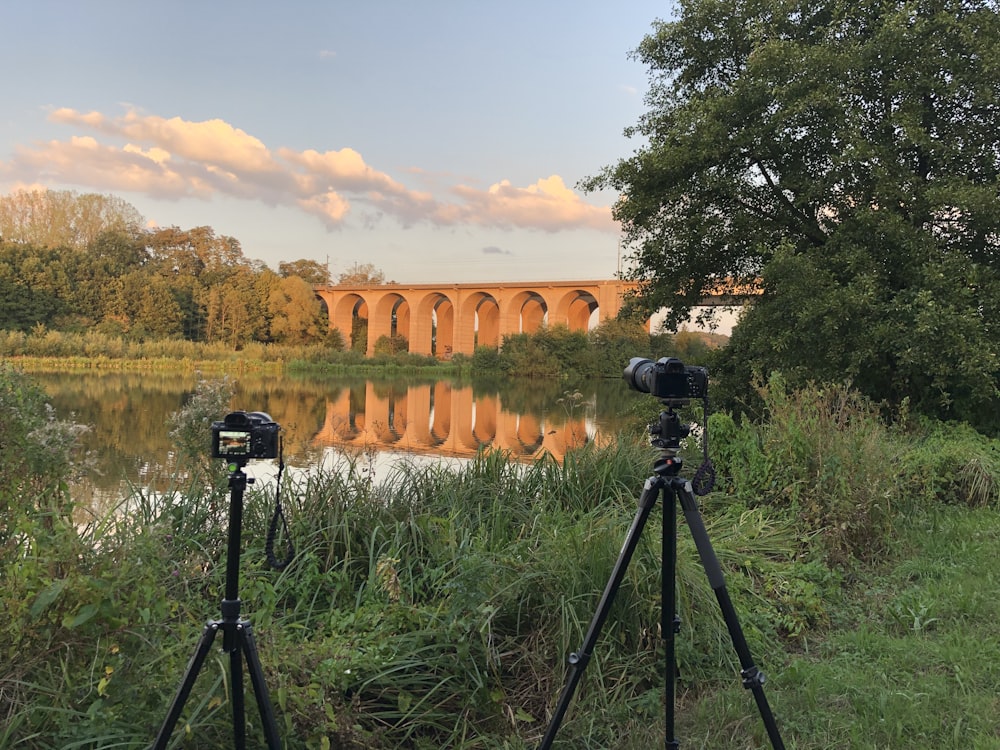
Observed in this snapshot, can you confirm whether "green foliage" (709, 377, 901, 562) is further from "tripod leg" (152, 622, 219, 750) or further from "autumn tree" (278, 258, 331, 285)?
"autumn tree" (278, 258, 331, 285)

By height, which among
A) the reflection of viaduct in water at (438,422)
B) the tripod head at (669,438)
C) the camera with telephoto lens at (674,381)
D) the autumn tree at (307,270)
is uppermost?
the autumn tree at (307,270)

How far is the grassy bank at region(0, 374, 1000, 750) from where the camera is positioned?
1.68m

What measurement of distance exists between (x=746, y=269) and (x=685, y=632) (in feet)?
26.1

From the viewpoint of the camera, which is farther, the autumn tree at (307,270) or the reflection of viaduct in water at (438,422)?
the autumn tree at (307,270)

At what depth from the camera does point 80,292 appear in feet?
122

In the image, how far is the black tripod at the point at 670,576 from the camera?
166 cm

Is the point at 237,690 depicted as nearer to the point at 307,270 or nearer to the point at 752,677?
the point at 752,677

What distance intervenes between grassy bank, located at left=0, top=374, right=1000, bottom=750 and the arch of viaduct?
3776cm

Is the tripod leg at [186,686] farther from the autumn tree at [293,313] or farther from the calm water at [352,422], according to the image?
the autumn tree at [293,313]

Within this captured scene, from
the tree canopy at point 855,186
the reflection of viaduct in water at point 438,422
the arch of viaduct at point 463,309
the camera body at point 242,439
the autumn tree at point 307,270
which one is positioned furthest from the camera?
the autumn tree at point 307,270

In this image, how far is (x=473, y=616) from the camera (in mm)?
2141

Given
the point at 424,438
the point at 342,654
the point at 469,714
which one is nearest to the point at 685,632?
the point at 469,714

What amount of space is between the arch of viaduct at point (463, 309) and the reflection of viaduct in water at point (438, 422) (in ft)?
73.8

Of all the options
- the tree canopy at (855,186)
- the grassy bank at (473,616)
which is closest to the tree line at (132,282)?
the tree canopy at (855,186)
